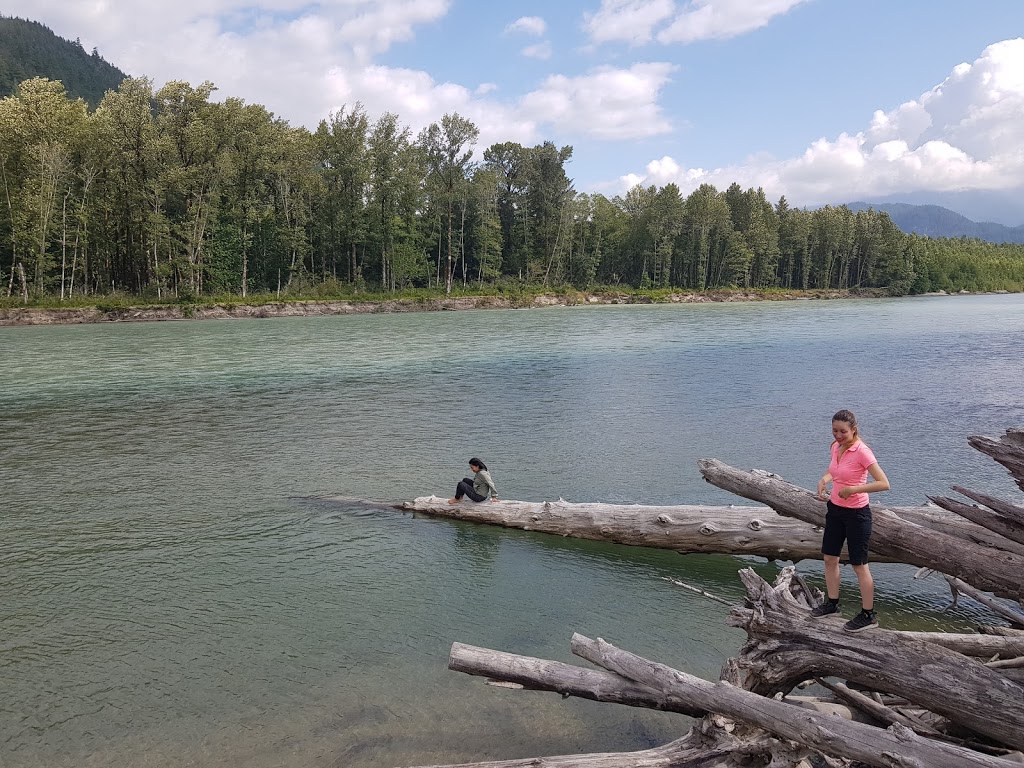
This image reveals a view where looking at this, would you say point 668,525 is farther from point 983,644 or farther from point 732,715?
point 732,715

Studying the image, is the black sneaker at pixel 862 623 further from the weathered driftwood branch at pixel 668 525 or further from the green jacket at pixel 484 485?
the green jacket at pixel 484 485

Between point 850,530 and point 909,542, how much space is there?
498 mm

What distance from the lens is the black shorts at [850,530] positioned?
20.7ft

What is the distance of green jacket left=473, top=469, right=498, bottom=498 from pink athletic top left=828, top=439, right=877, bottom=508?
6716 mm

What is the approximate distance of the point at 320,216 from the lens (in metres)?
80.8

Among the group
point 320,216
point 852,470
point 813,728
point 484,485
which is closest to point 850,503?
point 852,470

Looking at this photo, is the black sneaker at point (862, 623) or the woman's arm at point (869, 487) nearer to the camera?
the black sneaker at point (862, 623)

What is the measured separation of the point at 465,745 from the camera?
623 cm

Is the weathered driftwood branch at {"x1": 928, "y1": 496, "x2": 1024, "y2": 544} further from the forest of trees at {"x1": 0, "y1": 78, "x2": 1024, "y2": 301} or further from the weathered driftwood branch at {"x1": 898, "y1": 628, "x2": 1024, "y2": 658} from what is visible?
the forest of trees at {"x1": 0, "y1": 78, "x2": 1024, "y2": 301}

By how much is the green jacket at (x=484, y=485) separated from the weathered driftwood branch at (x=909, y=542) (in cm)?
501

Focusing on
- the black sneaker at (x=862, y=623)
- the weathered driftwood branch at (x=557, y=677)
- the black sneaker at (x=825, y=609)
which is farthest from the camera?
the black sneaker at (x=825, y=609)

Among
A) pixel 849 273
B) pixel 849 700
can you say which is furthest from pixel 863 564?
pixel 849 273

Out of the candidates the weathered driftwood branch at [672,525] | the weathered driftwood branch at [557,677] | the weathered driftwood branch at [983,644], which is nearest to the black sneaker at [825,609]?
the weathered driftwood branch at [983,644]

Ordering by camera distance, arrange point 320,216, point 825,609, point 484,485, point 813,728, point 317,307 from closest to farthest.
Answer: point 813,728, point 825,609, point 484,485, point 317,307, point 320,216
